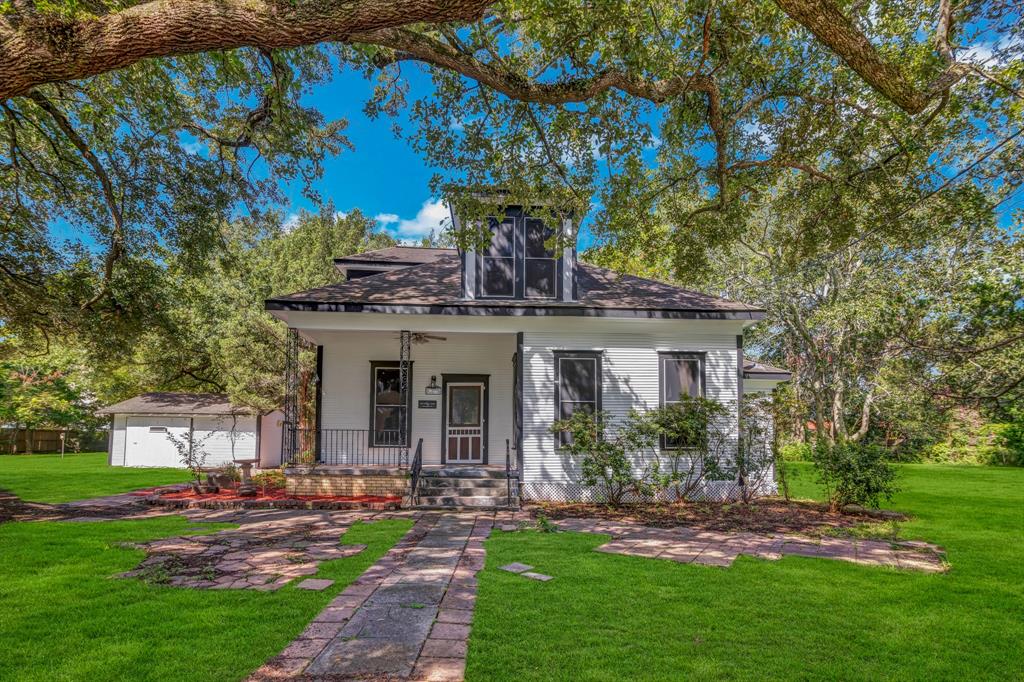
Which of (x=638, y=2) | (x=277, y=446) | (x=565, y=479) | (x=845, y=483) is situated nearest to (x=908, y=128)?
(x=638, y=2)

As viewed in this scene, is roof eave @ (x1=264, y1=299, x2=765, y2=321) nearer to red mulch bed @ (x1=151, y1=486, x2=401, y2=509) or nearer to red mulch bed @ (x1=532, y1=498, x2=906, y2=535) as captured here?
red mulch bed @ (x1=151, y1=486, x2=401, y2=509)

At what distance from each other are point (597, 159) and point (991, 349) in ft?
19.7

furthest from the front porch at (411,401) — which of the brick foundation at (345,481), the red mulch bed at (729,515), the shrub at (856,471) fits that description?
the shrub at (856,471)

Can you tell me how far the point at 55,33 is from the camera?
3479mm

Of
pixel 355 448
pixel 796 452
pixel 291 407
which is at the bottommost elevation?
pixel 796 452

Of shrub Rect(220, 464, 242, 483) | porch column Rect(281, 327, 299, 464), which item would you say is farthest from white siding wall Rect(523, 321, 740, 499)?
shrub Rect(220, 464, 242, 483)

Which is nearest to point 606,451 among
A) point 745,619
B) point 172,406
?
point 745,619

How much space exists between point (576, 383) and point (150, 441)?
18994mm

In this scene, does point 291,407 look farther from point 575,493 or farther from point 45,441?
point 45,441

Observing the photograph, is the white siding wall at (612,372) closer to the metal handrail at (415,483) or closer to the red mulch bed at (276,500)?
the metal handrail at (415,483)

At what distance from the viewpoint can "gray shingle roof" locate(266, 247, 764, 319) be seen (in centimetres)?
1131

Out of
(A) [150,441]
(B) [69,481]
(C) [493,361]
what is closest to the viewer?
(C) [493,361]

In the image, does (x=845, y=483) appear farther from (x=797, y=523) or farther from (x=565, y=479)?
(x=565, y=479)

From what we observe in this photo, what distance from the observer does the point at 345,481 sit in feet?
37.9
